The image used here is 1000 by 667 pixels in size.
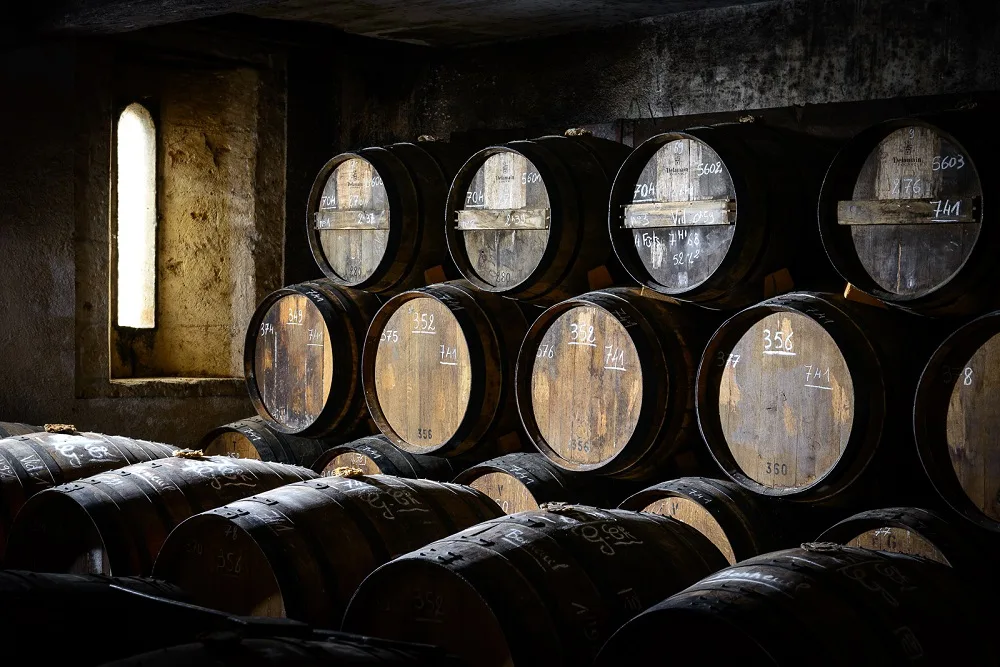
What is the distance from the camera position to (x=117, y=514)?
409cm

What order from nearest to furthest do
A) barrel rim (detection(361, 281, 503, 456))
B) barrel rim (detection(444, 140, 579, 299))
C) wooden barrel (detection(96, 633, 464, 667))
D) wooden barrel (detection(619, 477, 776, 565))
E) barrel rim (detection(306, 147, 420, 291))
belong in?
1. wooden barrel (detection(96, 633, 464, 667))
2. wooden barrel (detection(619, 477, 776, 565))
3. barrel rim (detection(444, 140, 579, 299))
4. barrel rim (detection(361, 281, 503, 456))
5. barrel rim (detection(306, 147, 420, 291))

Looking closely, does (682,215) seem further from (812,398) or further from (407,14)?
(407,14)

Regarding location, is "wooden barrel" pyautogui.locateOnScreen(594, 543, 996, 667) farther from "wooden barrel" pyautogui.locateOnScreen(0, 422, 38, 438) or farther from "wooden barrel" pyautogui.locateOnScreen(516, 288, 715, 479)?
"wooden barrel" pyautogui.locateOnScreen(0, 422, 38, 438)

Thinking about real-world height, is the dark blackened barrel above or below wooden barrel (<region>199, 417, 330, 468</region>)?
above

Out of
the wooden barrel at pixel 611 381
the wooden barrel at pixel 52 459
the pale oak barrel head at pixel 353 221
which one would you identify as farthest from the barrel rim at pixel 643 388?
the wooden barrel at pixel 52 459

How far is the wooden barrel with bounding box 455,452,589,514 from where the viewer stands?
4.95 m

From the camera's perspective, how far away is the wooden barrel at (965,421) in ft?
12.1

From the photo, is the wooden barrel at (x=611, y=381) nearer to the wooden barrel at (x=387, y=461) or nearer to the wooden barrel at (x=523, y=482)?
the wooden barrel at (x=523, y=482)

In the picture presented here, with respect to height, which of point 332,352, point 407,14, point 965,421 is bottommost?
point 965,421

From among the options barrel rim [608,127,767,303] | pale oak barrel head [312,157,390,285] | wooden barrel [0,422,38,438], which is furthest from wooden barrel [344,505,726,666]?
wooden barrel [0,422,38,438]

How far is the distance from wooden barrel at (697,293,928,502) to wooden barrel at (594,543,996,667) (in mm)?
1065

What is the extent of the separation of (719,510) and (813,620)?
5.67 feet

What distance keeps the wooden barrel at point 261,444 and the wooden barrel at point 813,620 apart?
3869 mm

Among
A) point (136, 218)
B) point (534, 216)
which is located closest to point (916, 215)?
point (534, 216)
